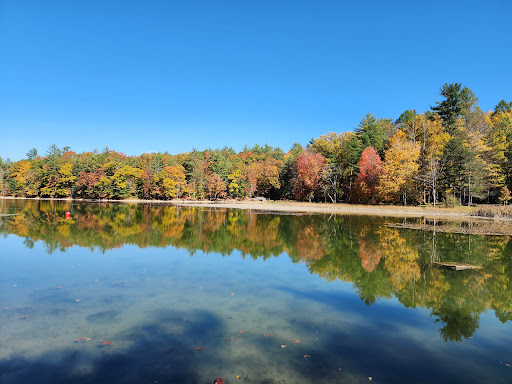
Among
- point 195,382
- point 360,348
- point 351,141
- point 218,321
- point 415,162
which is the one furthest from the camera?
point 351,141

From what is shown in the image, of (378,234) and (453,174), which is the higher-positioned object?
(453,174)

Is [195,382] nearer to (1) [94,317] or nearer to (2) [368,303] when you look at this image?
(1) [94,317]

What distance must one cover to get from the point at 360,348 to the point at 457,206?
1869 inches

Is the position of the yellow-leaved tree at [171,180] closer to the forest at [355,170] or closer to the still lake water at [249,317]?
the forest at [355,170]

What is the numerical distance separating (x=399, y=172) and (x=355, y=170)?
13062 mm

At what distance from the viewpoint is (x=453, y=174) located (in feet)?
152

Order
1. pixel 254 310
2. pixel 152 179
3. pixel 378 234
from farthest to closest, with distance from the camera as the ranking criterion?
1. pixel 152 179
2. pixel 378 234
3. pixel 254 310

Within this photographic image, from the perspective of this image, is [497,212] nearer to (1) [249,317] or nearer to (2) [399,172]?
(2) [399,172]

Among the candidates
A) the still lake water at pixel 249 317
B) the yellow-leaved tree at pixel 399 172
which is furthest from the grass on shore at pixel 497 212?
the still lake water at pixel 249 317

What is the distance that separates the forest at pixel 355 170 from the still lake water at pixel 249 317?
124ft

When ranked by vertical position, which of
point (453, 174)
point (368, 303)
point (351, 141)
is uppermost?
point (351, 141)

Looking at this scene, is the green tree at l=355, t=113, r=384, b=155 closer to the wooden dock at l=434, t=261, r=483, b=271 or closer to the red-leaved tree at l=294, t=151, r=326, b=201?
the red-leaved tree at l=294, t=151, r=326, b=201

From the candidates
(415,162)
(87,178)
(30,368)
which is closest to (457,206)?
(415,162)

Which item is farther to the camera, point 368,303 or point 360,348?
point 368,303
